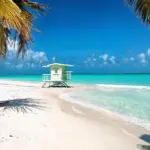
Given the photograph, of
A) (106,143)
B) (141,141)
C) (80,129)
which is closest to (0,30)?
(80,129)

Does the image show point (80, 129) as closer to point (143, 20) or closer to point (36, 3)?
point (143, 20)

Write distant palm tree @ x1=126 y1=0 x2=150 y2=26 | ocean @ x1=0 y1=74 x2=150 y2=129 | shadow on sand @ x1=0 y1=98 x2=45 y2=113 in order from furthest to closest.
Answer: ocean @ x1=0 y1=74 x2=150 y2=129 < shadow on sand @ x1=0 y1=98 x2=45 y2=113 < distant palm tree @ x1=126 y1=0 x2=150 y2=26

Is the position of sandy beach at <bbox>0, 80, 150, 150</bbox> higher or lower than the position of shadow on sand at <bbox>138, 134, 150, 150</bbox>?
higher

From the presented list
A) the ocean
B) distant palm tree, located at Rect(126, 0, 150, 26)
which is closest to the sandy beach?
the ocean

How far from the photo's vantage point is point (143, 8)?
420cm

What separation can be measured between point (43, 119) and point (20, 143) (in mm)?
2285

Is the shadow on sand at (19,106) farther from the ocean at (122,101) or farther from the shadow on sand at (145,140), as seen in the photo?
the shadow on sand at (145,140)

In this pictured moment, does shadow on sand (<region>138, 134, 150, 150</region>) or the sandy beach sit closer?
the sandy beach

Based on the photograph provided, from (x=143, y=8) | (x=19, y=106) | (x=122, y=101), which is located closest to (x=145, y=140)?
(x=143, y=8)

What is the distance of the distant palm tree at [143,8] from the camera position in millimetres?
4035

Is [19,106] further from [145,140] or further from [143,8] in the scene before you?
[143,8]

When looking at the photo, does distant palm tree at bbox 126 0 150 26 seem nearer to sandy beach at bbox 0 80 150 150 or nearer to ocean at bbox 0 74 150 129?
sandy beach at bbox 0 80 150 150

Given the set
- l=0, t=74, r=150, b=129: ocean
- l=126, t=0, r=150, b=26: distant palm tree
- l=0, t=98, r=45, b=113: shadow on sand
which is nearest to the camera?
l=126, t=0, r=150, b=26: distant palm tree

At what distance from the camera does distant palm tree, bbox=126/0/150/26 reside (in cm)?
404
